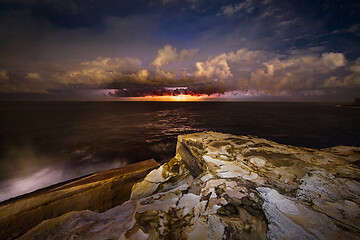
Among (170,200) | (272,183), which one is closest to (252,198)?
(272,183)

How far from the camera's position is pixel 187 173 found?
479 cm

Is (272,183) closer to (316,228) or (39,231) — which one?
(316,228)

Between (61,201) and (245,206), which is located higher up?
(245,206)

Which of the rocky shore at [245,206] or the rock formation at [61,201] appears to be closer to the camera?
the rocky shore at [245,206]

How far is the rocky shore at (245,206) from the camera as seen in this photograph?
211 cm

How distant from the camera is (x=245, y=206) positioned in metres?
2.46

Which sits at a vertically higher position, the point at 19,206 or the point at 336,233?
the point at 336,233

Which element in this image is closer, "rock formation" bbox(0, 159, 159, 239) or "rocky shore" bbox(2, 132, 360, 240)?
"rocky shore" bbox(2, 132, 360, 240)

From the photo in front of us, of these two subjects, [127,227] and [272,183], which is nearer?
[127,227]

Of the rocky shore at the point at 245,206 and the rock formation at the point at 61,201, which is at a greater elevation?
the rocky shore at the point at 245,206

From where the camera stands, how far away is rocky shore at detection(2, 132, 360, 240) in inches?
83.0

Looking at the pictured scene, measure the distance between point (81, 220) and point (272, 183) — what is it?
443 cm

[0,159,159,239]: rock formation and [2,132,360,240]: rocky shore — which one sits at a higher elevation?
[2,132,360,240]: rocky shore

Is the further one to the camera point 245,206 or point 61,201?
point 61,201
